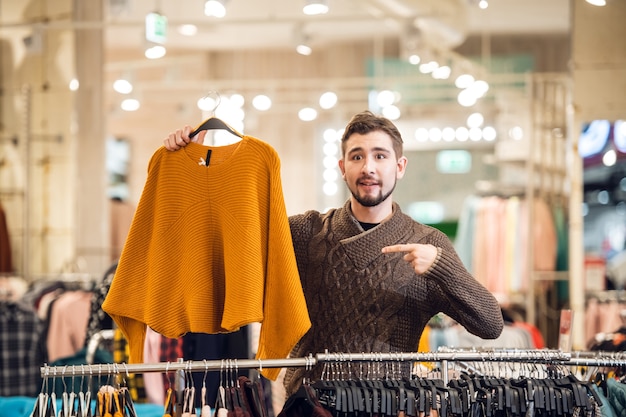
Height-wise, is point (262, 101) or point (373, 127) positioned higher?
point (262, 101)

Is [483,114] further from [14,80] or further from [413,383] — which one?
[413,383]

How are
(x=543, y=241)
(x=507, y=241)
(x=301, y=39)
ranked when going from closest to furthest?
(x=301, y=39)
(x=543, y=241)
(x=507, y=241)

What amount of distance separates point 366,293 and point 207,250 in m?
0.50

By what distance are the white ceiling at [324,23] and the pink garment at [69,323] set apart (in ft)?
11.7

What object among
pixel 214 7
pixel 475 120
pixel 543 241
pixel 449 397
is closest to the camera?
pixel 449 397

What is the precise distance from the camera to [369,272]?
9.48 ft

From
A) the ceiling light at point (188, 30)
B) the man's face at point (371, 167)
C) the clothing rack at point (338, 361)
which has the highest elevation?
the ceiling light at point (188, 30)

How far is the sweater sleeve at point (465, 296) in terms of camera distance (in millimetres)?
2629

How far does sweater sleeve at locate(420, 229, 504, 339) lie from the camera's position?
263cm

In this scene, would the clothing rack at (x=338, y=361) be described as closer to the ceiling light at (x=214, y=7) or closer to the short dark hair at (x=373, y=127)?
the short dark hair at (x=373, y=127)

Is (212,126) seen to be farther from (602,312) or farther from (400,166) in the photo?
(602,312)

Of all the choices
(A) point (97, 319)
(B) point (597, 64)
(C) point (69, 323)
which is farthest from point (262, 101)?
(A) point (97, 319)

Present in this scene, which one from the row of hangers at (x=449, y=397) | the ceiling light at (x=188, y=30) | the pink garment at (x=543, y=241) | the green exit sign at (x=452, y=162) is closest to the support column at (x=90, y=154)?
the ceiling light at (x=188, y=30)

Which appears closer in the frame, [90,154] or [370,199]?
[370,199]
